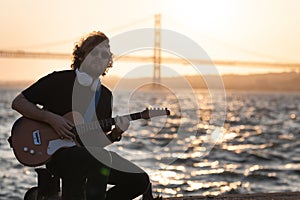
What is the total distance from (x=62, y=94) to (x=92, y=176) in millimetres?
700

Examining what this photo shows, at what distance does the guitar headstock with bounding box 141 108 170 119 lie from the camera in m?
4.54

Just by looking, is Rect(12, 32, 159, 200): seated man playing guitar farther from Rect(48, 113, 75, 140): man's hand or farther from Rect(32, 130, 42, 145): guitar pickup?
Rect(32, 130, 42, 145): guitar pickup

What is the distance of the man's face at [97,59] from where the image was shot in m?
4.44

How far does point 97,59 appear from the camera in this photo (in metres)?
4.45

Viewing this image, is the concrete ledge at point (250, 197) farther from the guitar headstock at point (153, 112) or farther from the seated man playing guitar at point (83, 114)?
the guitar headstock at point (153, 112)

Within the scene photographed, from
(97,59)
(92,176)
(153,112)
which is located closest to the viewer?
(92,176)

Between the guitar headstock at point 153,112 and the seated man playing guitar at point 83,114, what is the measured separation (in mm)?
179

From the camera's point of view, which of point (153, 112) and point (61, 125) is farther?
point (153, 112)

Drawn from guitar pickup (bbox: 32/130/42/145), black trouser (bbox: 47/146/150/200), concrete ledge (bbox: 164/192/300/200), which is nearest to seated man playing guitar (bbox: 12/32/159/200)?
black trouser (bbox: 47/146/150/200)

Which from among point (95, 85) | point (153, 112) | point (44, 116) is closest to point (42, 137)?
→ point (44, 116)

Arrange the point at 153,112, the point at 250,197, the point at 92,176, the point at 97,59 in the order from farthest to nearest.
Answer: the point at 250,197, the point at 153,112, the point at 97,59, the point at 92,176

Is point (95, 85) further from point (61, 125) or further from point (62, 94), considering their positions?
point (61, 125)

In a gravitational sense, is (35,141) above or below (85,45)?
below

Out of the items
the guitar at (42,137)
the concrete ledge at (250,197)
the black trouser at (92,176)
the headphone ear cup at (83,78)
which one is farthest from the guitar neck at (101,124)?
the concrete ledge at (250,197)
